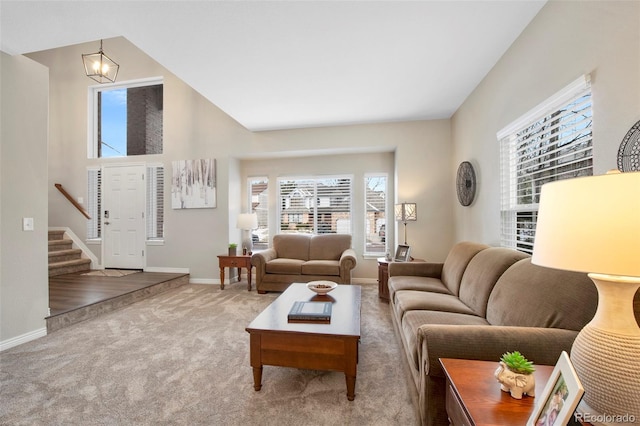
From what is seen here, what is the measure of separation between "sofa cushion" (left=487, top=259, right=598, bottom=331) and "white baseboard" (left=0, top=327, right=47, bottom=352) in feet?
13.6

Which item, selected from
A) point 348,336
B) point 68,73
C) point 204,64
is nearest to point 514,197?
point 348,336

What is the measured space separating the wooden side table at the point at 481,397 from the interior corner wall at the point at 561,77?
1326mm

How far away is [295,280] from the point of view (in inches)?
165

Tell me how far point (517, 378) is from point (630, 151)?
129 cm

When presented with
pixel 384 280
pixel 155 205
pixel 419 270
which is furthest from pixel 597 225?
pixel 155 205

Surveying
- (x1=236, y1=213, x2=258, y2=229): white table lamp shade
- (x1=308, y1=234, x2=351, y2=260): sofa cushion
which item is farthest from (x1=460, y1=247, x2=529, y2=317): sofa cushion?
(x1=236, y1=213, x2=258, y2=229): white table lamp shade

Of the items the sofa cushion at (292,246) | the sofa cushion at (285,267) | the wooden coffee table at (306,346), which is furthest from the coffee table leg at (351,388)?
the sofa cushion at (292,246)

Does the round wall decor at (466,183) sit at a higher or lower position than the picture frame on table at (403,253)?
higher

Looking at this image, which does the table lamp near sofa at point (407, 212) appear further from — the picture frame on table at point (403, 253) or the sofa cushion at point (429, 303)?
the sofa cushion at point (429, 303)

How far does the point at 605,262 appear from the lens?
2.48 feet

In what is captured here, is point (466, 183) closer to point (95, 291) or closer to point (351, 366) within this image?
point (351, 366)

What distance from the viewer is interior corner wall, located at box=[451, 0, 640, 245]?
1.42m

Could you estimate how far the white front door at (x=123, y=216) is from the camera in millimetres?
5312

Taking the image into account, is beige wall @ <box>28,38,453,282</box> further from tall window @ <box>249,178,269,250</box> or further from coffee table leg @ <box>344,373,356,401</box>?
coffee table leg @ <box>344,373,356,401</box>
